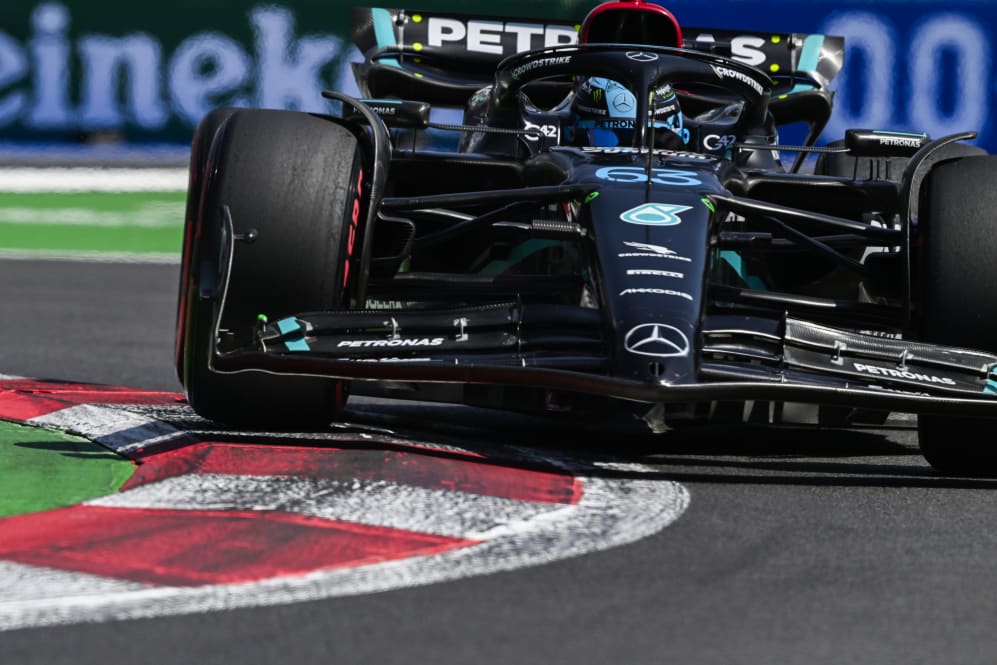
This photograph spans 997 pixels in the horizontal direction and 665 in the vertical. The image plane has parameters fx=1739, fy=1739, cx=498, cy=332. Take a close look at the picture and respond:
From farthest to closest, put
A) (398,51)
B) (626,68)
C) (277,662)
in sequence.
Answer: (398,51) → (626,68) → (277,662)

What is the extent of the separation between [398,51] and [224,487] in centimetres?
441

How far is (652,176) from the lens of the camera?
563 cm

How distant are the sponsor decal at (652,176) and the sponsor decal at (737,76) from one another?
39.9 inches

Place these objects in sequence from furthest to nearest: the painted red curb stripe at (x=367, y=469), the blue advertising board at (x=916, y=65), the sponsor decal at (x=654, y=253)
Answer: the blue advertising board at (x=916, y=65)
the sponsor decal at (x=654, y=253)
the painted red curb stripe at (x=367, y=469)

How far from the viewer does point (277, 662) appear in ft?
9.99

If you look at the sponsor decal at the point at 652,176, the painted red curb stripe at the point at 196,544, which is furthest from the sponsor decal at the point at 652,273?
the painted red curb stripe at the point at 196,544

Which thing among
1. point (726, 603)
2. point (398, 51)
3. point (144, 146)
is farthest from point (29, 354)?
point (144, 146)

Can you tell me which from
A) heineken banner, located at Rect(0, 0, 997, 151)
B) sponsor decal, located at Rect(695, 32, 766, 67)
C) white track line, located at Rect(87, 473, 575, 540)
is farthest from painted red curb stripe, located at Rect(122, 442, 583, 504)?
heineken banner, located at Rect(0, 0, 997, 151)

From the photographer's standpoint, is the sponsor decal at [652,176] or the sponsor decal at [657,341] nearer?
the sponsor decal at [657,341]

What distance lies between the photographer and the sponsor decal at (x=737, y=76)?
6.70 m

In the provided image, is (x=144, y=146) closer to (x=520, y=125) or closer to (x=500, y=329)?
(x=520, y=125)

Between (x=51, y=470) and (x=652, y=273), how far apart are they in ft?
5.86

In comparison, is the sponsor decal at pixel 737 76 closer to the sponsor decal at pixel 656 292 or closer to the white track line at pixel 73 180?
the sponsor decal at pixel 656 292

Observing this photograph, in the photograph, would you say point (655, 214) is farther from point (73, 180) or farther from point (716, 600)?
point (73, 180)
